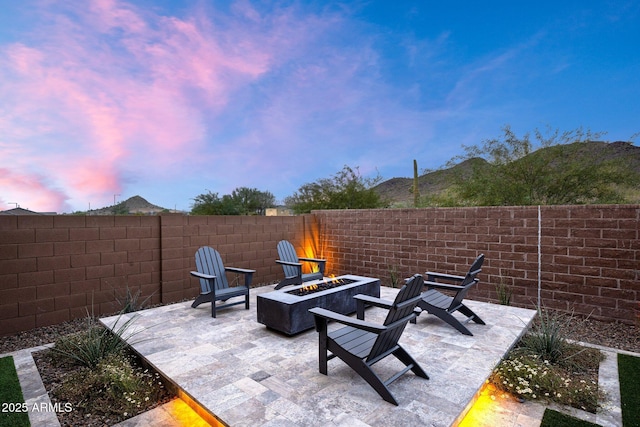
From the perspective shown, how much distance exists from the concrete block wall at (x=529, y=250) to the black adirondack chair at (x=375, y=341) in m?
3.16

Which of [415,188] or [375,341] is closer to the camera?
[375,341]

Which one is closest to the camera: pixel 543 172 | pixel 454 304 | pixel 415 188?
pixel 454 304

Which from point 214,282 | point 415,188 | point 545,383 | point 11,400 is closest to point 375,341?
point 545,383

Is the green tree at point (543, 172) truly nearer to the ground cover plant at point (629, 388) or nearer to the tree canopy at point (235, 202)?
the ground cover plant at point (629, 388)

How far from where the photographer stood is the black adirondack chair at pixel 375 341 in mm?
2164

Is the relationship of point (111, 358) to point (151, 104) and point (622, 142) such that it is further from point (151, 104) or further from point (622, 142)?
point (622, 142)

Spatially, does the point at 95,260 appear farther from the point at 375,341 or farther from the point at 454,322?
the point at 454,322

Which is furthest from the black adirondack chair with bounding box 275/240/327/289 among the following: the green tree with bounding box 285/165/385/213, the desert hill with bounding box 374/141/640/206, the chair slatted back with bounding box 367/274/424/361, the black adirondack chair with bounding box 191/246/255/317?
the green tree with bounding box 285/165/385/213

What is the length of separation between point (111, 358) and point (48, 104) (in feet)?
17.4

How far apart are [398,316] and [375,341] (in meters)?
0.24

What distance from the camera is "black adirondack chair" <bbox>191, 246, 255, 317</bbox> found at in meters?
4.02

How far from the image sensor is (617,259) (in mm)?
4020

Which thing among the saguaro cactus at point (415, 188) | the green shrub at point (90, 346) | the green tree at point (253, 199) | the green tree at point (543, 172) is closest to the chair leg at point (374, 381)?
the green shrub at point (90, 346)

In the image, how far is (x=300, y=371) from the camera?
254 cm
